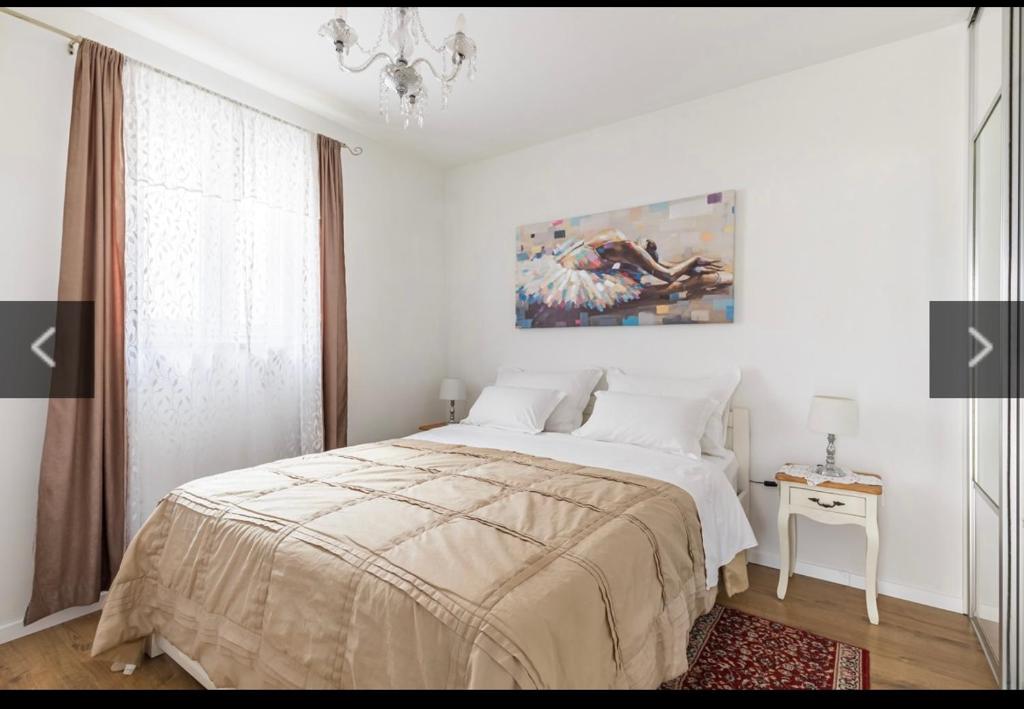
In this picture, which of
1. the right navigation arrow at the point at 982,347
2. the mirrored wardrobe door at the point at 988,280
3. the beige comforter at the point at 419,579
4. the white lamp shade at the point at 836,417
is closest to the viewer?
the beige comforter at the point at 419,579

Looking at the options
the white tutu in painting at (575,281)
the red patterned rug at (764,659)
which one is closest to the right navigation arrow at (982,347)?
the red patterned rug at (764,659)

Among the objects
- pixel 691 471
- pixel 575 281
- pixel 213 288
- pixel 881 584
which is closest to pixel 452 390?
pixel 575 281

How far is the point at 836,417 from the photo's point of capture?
2.38 meters

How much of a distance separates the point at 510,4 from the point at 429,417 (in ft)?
9.89

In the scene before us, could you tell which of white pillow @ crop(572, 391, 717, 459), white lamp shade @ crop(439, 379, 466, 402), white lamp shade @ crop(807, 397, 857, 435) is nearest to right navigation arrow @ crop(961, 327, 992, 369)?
white lamp shade @ crop(807, 397, 857, 435)

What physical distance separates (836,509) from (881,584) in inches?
24.1

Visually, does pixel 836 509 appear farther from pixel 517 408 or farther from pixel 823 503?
pixel 517 408

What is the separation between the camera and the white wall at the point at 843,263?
242cm

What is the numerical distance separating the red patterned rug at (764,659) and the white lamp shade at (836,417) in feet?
3.02

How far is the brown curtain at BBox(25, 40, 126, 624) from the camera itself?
2.17 m

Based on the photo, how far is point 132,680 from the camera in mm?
1833

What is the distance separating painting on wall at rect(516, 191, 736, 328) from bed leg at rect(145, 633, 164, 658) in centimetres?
276

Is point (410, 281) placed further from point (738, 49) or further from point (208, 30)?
point (738, 49)

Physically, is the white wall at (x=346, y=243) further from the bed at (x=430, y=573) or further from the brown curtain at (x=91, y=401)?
the bed at (x=430, y=573)
